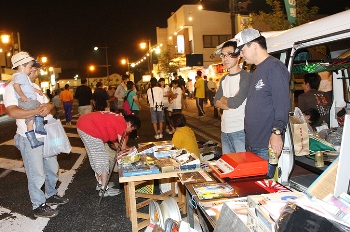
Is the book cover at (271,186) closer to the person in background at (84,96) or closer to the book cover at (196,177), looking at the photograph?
the book cover at (196,177)

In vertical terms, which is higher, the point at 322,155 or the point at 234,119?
the point at 234,119

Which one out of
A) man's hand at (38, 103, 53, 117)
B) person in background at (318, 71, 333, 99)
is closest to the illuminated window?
person in background at (318, 71, 333, 99)

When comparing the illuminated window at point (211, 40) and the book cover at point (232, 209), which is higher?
the illuminated window at point (211, 40)

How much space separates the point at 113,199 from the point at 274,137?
10.9 ft

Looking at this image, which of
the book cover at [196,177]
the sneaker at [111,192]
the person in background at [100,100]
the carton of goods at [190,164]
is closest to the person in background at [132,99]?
the person in background at [100,100]

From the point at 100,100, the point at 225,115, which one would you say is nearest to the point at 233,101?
the point at 225,115

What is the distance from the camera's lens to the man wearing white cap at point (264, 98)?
311 centimetres

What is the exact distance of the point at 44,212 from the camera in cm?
473

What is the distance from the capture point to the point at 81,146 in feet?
33.7

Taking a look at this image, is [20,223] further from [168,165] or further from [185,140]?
[185,140]

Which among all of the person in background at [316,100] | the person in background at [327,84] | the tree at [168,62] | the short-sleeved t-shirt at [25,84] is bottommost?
the person in background at [316,100]

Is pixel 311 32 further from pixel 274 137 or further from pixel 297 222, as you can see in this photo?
pixel 297 222

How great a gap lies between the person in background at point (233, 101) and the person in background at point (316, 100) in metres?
2.03

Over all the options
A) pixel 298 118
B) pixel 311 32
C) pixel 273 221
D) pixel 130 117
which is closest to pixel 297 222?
pixel 273 221
